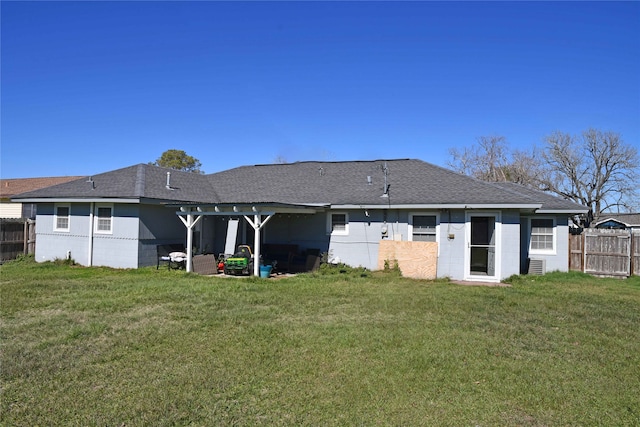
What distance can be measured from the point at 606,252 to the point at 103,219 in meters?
17.8

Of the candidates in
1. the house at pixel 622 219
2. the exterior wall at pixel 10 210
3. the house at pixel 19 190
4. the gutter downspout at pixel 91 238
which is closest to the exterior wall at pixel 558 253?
the gutter downspout at pixel 91 238

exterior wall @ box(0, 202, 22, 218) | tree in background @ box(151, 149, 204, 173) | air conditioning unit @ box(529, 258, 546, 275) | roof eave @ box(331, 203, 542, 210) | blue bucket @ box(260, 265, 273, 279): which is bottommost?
blue bucket @ box(260, 265, 273, 279)

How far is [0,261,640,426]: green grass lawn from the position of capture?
12.8 ft

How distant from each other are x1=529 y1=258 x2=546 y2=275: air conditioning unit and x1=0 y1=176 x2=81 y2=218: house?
84.3 feet

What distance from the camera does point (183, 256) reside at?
14406 mm

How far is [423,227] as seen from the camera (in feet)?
46.4

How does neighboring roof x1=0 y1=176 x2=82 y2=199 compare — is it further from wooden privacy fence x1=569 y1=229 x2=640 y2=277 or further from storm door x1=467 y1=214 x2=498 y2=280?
wooden privacy fence x1=569 y1=229 x2=640 y2=277

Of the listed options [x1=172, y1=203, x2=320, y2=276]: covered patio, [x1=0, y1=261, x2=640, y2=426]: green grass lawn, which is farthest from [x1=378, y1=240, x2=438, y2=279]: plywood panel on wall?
[x1=0, y1=261, x2=640, y2=426]: green grass lawn

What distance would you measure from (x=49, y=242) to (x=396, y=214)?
12.9 metres

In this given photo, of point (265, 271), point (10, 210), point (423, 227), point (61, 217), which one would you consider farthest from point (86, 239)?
point (10, 210)

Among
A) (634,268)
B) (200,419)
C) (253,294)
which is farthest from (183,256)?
(634,268)

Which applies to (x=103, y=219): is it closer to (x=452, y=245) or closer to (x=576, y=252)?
(x=452, y=245)

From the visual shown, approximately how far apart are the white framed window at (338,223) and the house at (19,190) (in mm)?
18993

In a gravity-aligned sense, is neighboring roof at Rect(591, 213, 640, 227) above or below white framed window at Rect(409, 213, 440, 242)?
above
